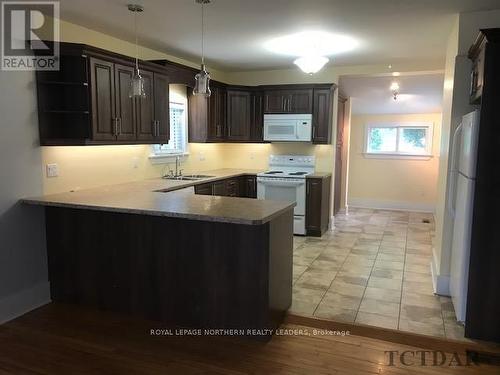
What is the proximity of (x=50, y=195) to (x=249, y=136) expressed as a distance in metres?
3.43

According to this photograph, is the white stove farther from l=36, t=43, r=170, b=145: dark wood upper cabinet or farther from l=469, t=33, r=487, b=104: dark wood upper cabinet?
l=469, t=33, r=487, b=104: dark wood upper cabinet

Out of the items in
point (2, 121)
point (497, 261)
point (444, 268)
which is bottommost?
point (444, 268)

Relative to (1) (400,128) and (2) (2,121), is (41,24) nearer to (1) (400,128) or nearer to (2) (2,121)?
(2) (2,121)

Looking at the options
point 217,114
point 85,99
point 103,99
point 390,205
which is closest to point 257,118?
point 217,114

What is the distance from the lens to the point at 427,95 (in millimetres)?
6965

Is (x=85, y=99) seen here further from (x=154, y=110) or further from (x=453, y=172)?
(x=453, y=172)

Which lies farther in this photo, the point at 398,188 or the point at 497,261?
the point at 398,188

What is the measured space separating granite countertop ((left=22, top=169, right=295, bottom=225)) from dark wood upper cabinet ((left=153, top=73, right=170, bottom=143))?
807 millimetres

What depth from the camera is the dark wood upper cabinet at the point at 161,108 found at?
421 cm

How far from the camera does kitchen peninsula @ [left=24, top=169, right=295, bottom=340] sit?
2.66 m

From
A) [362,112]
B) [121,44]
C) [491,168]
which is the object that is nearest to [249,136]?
[121,44]

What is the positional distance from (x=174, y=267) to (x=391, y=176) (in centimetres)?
653

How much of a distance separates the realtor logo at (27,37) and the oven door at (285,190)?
325 cm
